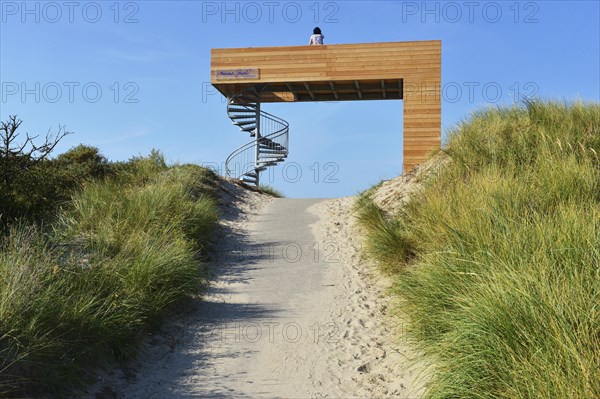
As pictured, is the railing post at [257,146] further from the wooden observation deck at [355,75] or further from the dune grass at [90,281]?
the dune grass at [90,281]

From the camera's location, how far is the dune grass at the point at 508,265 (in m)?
3.33

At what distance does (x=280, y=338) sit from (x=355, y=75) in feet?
41.2

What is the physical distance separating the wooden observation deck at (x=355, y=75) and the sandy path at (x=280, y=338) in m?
7.54

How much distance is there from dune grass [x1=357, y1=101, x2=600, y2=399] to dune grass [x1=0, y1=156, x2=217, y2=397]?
2.65 meters

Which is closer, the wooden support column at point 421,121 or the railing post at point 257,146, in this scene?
the wooden support column at point 421,121

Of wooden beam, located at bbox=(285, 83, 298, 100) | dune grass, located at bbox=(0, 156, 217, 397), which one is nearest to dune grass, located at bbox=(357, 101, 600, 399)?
dune grass, located at bbox=(0, 156, 217, 397)

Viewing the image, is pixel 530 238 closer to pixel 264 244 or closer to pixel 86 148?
pixel 264 244

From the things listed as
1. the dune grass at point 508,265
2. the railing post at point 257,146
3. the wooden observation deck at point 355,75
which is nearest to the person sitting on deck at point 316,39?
the wooden observation deck at point 355,75

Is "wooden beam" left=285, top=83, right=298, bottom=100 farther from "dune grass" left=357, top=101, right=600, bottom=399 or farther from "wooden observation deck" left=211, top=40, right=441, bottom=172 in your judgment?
"dune grass" left=357, top=101, right=600, bottom=399

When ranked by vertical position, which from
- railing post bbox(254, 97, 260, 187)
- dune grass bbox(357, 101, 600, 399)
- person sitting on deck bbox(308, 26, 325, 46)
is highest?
person sitting on deck bbox(308, 26, 325, 46)

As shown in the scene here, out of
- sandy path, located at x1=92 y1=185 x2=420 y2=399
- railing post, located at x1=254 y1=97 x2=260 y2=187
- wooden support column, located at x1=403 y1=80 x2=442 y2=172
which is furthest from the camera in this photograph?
railing post, located at x1=254 y1=97 x2=260 y2=187

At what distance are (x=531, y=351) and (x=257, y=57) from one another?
15582 mm

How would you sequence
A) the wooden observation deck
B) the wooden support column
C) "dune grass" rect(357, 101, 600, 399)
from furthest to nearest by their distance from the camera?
the wooden observation deck < the wooden support column < "dune grass" rect(357, 101, 600, 399)

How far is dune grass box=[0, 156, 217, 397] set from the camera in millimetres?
4082
